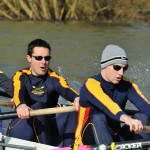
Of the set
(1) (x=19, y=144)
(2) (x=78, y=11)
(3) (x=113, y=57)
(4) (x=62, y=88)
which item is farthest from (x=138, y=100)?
(2) (x=78, y=11)

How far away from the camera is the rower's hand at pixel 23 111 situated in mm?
4863

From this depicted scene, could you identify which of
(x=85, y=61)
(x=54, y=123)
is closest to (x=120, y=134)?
(x=54, y=123)

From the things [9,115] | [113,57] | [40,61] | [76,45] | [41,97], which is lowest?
[76,45]

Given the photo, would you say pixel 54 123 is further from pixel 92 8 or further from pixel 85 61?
pixel 92 8

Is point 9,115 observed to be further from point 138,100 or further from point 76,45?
point 76,45

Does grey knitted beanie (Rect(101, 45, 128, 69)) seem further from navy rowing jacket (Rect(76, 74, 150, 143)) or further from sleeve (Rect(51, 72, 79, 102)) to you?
sleeve (Rect(51, 72, 79, 102))

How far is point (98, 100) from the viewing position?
4527 millimetres

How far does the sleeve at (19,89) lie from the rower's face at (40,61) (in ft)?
0.49

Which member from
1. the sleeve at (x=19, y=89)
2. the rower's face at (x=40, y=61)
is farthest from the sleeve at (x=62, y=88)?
the sleeve at (x=19, y=89)

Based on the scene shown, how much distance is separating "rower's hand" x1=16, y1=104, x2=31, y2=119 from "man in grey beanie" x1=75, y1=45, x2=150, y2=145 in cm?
48

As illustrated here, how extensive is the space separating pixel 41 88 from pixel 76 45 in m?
9.55

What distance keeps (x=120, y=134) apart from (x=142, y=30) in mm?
12642

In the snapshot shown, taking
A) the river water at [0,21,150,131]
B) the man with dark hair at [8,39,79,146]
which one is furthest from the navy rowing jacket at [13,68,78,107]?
the river water at [0,21,150,131]

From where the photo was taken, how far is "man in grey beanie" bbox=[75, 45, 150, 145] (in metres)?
4.48
